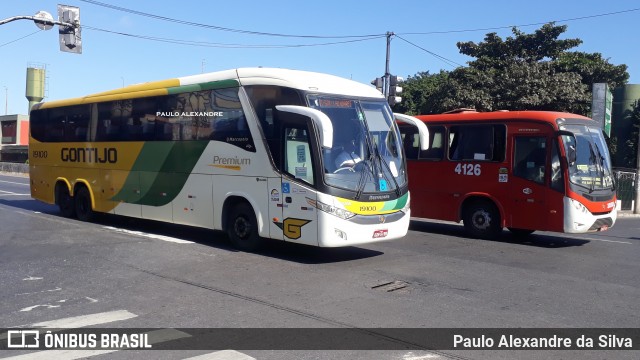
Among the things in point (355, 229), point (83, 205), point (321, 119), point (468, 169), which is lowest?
point (83, 205)

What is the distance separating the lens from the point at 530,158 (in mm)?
13344

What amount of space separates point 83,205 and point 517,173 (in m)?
11.0

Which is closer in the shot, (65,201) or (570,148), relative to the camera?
(570,148)

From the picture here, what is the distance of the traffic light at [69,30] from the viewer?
17.2 meters

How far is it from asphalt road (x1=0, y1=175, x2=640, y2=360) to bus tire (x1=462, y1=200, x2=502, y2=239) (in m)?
0.35

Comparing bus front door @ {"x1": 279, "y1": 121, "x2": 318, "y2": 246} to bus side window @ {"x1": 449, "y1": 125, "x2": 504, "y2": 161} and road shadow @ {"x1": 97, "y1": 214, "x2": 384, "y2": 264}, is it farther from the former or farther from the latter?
bus side window @ {"x1": 449, "y1": 125, "x2": 504, "y2": 161}

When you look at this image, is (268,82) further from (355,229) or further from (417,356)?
(417,356)

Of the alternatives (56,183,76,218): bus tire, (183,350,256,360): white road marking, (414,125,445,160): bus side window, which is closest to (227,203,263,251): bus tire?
(183,350,256,360): white road marking

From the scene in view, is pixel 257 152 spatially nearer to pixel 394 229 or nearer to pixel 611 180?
pixel 394 229

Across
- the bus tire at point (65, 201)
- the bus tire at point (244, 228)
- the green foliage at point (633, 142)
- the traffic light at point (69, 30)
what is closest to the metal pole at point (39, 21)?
the traffic light at point (69, 30)

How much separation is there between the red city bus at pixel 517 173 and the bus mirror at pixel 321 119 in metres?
5.59


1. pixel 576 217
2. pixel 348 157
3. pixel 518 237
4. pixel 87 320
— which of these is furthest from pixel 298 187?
pixel 518 237

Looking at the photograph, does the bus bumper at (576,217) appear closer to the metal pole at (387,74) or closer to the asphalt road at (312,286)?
the asphalt road at (312,286)

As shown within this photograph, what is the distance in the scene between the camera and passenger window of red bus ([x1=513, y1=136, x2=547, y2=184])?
13.1 meters
